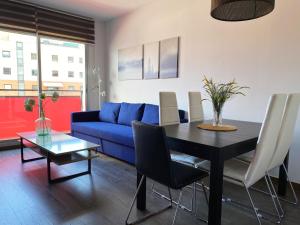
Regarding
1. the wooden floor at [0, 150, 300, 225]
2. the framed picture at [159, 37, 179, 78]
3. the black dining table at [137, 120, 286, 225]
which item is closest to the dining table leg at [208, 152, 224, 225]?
the black dining table at [137, 120, 286, 225]

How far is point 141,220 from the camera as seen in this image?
75.2 inches

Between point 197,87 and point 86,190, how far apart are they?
2.15m

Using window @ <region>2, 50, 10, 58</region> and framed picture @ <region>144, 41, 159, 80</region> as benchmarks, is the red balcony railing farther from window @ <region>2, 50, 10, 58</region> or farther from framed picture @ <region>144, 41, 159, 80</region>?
framed picture @ <region>144, 41, 159, 80</region>

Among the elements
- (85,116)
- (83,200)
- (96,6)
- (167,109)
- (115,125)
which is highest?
(96,6)

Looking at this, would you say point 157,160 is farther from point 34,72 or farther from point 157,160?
point 34,72

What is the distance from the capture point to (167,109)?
103 inches

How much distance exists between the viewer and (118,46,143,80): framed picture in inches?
171

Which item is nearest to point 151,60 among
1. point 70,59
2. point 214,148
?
point 70,59

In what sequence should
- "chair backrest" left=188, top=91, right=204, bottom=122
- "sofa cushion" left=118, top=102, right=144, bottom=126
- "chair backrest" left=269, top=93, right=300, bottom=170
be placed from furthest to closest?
"sofa cushion" left=118, top=102, right=144, bottom=126 → "chair backrest" left=188, top=91, right=204, bottom=122 → "chair backrest" left=269, top=93, right=300, bottom=170

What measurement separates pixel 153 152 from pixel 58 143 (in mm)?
1806

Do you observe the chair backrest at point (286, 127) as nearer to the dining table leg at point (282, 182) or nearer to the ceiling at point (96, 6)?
the dining table leg at point (282, 182)

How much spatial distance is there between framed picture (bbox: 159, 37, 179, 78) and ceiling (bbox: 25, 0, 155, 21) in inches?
36.2

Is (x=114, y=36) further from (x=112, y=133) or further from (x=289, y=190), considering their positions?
(x=289, y=190)

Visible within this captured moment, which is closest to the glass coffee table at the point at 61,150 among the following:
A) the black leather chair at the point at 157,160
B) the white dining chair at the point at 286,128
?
the black leather chair at the point at 157,160
